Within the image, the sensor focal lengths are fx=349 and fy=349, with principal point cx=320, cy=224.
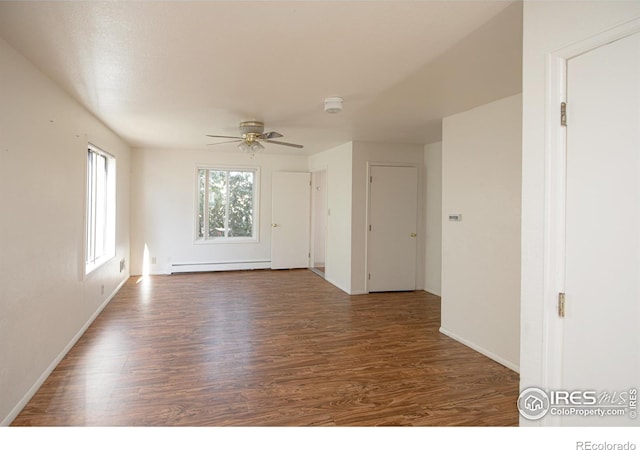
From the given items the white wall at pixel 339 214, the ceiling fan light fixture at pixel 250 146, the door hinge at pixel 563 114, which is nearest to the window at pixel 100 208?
the ceiling fan light fixture at pixel 250 146

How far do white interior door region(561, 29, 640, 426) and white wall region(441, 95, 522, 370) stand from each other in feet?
5.67

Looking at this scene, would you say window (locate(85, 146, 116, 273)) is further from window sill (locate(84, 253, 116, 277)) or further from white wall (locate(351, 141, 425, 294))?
white wall (locate(351, 141, 425, 294))

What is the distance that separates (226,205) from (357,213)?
3.02 meters

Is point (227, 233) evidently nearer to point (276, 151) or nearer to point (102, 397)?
point (276, 151)

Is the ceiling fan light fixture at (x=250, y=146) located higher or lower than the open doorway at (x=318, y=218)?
higher

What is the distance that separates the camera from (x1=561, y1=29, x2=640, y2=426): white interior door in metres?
1.18

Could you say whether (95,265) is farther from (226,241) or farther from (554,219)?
(554,219)

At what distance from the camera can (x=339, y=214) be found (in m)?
5.73

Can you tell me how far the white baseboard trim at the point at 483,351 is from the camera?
2.95 metres

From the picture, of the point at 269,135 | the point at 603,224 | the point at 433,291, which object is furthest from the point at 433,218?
the point at 603,224

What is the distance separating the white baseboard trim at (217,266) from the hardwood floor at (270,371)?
75.7 inches

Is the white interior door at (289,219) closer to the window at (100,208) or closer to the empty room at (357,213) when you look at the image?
the empty room at (357,213)

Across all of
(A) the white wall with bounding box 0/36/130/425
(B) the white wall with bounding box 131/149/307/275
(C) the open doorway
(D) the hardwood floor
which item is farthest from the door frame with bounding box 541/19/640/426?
(B) the white wall with bounding box 131/149/307/275
